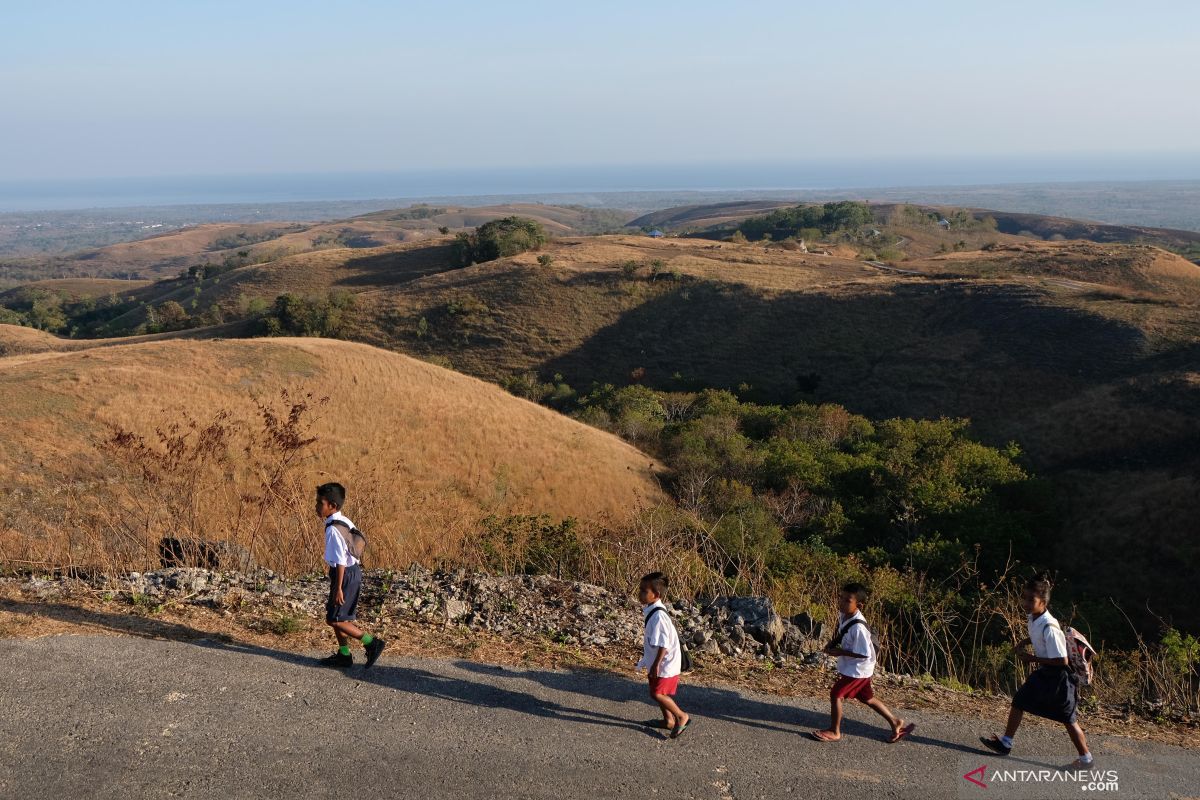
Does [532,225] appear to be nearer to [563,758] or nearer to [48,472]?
[48,472]

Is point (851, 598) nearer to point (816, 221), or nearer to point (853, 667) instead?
point (853, 667)

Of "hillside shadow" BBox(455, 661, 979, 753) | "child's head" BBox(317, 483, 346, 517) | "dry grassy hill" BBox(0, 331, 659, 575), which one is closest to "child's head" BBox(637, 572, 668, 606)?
"hillside shadow" BBox(455, 661, 979, 753)

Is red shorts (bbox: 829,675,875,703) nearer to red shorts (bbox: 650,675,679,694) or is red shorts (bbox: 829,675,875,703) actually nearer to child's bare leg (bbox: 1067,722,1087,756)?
red shorts (bbox: 650,675,679,694)

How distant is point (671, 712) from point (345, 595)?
3.04m

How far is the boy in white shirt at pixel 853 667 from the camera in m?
6.20

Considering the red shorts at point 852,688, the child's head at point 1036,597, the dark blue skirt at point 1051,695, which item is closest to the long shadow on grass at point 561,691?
the red shorts at point 852,688

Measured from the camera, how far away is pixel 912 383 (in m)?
41.2

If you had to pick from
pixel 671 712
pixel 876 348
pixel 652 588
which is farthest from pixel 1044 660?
pixel 876 348

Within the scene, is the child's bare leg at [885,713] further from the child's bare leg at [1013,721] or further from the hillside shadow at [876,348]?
the hillside shadow at [876,348]

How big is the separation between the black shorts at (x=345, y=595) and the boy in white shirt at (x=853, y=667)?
412 cm

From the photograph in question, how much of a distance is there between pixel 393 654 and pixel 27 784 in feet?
9.39

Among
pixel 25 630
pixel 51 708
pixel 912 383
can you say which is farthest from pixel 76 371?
pixel 912 383

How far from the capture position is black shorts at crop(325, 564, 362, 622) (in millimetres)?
6797

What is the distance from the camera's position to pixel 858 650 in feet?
20.4
